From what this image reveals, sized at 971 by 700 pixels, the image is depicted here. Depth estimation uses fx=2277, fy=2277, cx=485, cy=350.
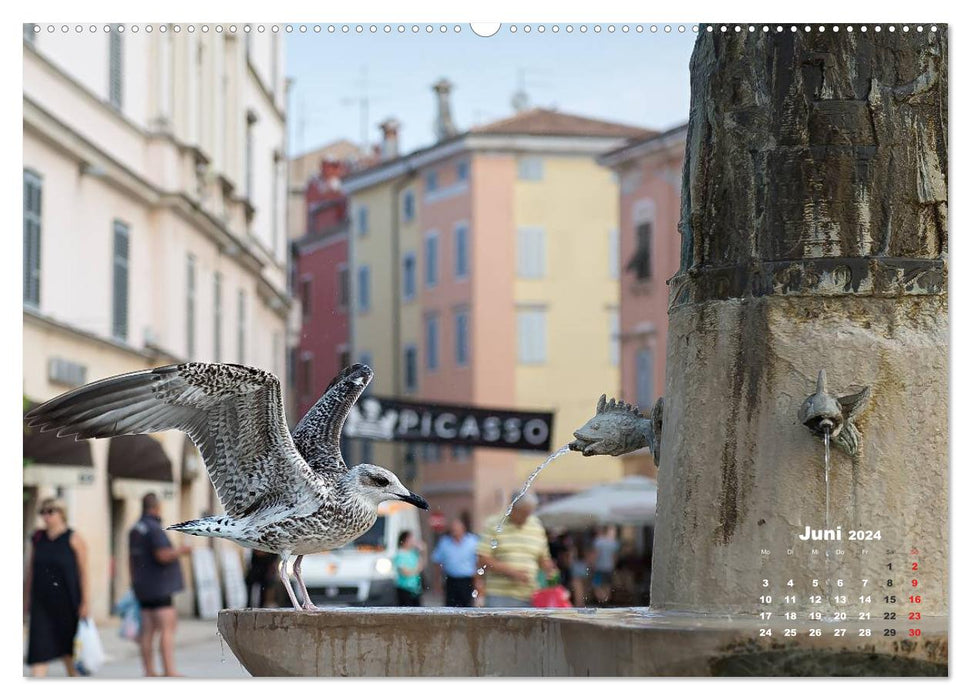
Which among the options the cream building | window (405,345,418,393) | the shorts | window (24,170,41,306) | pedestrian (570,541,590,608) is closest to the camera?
window (24,170,41,306)

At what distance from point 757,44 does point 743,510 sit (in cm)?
136

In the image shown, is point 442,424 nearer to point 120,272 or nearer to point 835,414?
point 120,272

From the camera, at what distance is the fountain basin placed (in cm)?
567

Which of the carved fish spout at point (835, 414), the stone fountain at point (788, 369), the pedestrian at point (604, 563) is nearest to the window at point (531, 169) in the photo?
the pedestrian at point (604, 563)

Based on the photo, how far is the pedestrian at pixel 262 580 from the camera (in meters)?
26.7

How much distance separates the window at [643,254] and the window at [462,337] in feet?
27.8

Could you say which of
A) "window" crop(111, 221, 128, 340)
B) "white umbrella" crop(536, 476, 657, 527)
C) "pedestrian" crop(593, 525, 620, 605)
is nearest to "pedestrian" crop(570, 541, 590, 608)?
"pedestrian" crop(593, 525, 620, 605)

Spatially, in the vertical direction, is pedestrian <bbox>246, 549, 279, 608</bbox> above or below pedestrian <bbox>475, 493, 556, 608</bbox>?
below

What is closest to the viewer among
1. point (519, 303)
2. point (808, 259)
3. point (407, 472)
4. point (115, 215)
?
point (808, 259)

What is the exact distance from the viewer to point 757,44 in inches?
262

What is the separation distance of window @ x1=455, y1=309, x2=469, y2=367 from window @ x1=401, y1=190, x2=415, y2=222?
2872mm

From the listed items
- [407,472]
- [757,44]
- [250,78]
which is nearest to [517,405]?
[407,472]

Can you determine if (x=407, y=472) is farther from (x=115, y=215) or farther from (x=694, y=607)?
(x=694, y=607)

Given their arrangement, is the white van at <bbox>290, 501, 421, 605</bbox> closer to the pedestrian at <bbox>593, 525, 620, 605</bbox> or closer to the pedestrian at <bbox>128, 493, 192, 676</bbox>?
the pedestrian at <bbox>593, 525, 620, 605</bbox>
